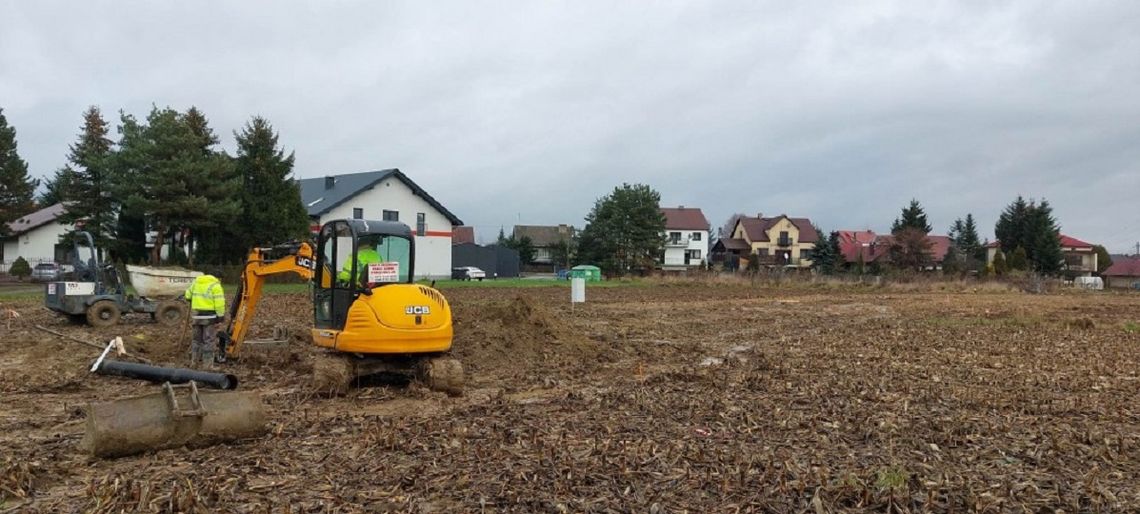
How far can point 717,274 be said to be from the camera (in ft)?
167

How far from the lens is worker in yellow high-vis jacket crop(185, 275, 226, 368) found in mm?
11453

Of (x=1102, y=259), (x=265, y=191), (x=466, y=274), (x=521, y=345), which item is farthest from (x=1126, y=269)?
(x=521, y=345)

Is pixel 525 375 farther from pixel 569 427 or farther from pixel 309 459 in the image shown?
pixel 309 459

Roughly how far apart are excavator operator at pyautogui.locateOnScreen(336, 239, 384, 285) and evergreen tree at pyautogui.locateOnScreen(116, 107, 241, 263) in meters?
30.6

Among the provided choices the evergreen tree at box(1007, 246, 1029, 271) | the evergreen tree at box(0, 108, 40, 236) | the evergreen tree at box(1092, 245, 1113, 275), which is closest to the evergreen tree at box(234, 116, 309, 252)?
the evergreen tree at box(0, 108, 40, 236)

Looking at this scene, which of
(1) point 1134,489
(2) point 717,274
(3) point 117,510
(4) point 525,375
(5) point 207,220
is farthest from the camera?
(2) point 717,274

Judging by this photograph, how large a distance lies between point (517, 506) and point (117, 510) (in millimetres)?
2478

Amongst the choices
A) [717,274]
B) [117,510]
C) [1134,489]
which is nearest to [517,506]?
[117,510]

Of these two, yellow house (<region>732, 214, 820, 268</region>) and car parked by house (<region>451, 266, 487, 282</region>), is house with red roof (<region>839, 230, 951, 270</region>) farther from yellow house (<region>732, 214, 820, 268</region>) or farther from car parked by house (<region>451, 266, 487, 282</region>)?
car parked by house (<region>451, 266, 487, 282</region>)

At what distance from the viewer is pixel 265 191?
41.6 metres

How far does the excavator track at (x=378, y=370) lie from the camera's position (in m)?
9.05

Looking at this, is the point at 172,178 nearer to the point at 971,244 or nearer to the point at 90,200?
the point at 90,200

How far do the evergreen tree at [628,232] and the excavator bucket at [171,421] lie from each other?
208 ft

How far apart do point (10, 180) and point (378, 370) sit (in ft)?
146
